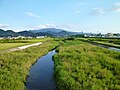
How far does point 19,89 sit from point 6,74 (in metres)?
4.31

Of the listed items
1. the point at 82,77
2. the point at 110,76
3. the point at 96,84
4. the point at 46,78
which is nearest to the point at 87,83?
the point at 96,84

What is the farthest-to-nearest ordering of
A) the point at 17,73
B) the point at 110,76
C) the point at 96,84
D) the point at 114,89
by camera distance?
the point at 17,73 < the point at 110,76 < the point at 96,84 < the point at 114,89

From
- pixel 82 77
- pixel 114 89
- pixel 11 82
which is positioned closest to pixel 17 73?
pixel 11 82

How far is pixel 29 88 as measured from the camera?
17453 mm

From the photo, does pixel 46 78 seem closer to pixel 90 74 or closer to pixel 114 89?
pixel 90 74

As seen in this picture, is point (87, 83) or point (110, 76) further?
point (110, 76)

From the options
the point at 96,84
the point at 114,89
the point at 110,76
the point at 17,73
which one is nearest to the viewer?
the point at 114,89

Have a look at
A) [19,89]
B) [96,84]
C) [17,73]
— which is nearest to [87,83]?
[96,84]

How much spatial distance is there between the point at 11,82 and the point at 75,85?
4835 millimetres

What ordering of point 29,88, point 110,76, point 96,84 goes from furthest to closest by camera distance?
point 110,76 → point 29,88 → point 96,84

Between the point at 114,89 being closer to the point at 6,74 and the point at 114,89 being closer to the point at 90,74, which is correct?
the point at 90,74

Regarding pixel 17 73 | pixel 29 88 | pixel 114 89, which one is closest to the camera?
pixel 114 89

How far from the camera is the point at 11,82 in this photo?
1711 cm

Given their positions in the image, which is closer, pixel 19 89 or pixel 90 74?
pixel 19 89
